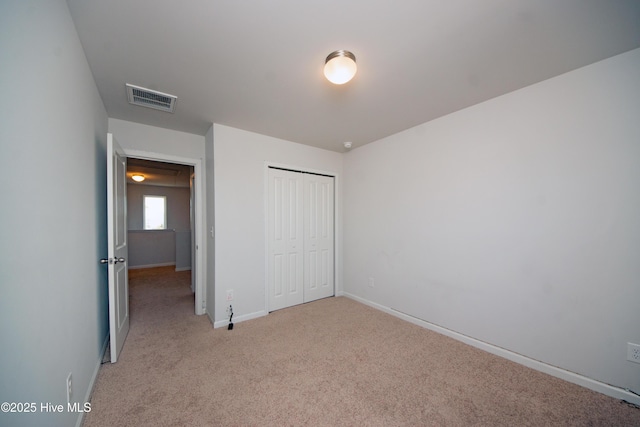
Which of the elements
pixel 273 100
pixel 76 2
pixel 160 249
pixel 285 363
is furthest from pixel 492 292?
pixel 160 249

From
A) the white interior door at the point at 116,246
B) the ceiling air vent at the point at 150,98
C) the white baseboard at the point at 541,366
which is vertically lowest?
the white baseboard at the point at 541,366

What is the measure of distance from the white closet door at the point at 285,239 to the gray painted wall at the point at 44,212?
1.88m

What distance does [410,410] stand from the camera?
164cm

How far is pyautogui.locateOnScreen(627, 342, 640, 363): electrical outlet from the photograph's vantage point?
1.66 m

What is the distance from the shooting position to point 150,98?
2283 millimetres

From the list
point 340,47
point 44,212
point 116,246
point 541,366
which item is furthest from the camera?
point 116,246

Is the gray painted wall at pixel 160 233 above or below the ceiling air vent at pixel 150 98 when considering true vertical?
below

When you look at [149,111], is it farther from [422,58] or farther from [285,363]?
[285,363]

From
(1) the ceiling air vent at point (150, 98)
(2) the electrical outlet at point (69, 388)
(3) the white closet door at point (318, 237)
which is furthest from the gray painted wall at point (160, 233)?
(2) the electrical outlet at point (69, 388)

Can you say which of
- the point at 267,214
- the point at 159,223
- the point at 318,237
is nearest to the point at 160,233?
the point at 159,223

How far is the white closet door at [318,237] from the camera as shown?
374cm

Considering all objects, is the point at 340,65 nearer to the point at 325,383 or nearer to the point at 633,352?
the point at 325,383

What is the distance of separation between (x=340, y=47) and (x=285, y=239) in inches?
98.3

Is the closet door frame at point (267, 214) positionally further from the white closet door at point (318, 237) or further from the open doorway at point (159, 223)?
the open doorway at point (159, 223)
